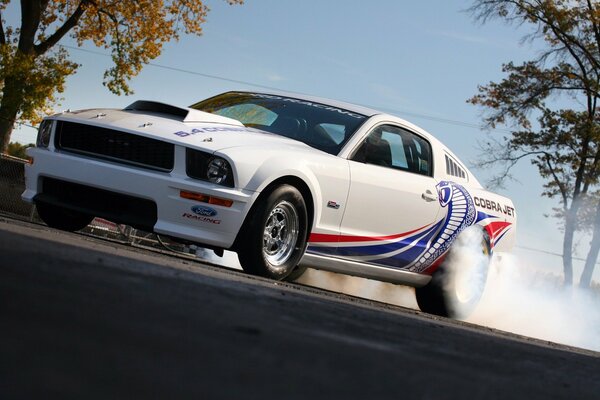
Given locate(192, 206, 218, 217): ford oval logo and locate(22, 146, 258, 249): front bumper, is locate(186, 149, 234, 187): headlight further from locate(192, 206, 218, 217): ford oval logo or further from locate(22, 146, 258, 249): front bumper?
locate(192, 206, 218, 217): ford oval logo

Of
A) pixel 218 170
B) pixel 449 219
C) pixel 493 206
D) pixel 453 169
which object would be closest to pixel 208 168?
pixel 218 170

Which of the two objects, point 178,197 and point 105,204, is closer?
point 178,197

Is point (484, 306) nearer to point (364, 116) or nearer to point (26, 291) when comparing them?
point (364, 116)

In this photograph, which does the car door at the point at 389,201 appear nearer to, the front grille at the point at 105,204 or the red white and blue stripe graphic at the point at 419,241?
the red white and blue stripe graphic at the point at 419,241

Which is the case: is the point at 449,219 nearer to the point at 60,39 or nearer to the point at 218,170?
the point at 218,170

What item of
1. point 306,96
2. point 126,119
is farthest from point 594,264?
point 126,119

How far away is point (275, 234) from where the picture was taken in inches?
283

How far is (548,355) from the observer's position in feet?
18.1

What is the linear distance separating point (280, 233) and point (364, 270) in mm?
1130

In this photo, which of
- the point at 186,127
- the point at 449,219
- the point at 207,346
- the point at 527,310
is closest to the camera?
the point at 207,346

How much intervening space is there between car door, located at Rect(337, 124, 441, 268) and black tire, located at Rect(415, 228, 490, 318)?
50 cm

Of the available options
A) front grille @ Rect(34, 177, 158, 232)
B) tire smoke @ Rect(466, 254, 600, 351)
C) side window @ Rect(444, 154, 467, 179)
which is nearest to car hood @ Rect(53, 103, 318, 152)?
front grille @ Rect(34, 177, 158, 232)

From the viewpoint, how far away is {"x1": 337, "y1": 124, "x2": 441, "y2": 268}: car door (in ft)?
25.7

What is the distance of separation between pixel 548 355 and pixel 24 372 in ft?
12.9
